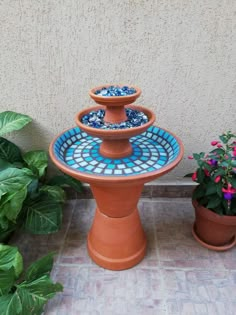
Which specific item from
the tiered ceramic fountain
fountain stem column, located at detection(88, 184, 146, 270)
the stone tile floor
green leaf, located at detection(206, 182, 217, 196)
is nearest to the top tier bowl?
the tiered ceramic fountain

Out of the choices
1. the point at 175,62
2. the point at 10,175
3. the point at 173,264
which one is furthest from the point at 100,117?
the point at 173,264

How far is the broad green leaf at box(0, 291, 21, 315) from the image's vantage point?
38.6 inches

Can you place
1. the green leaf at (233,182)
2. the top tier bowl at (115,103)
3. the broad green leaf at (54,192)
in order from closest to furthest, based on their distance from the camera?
1. the top tier bowl at (115,103)
2. the green leaf at (233,182)
3. the broad green leaf at (54,192)

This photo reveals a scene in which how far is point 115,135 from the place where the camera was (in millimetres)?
964

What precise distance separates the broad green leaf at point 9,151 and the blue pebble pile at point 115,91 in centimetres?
83

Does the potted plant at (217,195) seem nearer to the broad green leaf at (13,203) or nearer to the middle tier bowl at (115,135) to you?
the middle tier bowl at (115,135)

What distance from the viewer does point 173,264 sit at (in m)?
1.33

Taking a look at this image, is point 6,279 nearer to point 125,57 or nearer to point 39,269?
point 39,269

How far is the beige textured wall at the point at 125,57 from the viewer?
1.33 m

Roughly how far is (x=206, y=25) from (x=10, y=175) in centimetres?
123

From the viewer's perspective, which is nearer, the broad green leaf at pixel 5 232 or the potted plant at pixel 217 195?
the potted plant at pixel 217 195

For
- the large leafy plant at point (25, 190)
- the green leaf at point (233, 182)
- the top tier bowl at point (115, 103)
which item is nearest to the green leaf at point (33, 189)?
the large leafy plant at point (25, 190)

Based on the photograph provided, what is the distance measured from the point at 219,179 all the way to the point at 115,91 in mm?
654

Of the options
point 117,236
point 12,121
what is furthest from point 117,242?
point 12,121
